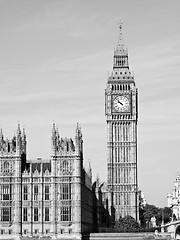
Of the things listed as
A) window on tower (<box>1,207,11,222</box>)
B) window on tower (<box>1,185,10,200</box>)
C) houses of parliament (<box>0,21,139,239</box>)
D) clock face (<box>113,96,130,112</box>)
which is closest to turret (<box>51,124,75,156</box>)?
houses of parliament (<box>0,21,139,239</box>)

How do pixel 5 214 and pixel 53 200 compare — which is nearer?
pixel 53 200

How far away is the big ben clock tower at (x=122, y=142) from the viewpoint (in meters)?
179

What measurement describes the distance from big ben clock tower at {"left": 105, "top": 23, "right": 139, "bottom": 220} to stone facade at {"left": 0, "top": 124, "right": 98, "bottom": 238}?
4303 cm

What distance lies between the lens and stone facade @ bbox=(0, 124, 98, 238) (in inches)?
5325

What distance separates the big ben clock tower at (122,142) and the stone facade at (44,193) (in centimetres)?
4303

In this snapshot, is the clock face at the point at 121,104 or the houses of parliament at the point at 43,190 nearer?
the houses of parliament at the point at 43,190

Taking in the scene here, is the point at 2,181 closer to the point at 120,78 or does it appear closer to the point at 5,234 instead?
the point at 5,234

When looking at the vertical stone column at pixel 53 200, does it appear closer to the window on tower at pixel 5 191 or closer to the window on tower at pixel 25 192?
the window on tower at pixel 25 192

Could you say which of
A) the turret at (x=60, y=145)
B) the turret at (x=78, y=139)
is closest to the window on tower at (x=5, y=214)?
the turret at (x=60, y=145)

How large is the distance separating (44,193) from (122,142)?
159 feet

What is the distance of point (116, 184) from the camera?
17938 centimetres

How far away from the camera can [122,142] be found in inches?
7156

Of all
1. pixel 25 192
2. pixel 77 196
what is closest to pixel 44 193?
pixel 25 192

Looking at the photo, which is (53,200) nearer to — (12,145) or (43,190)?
(43,190)
